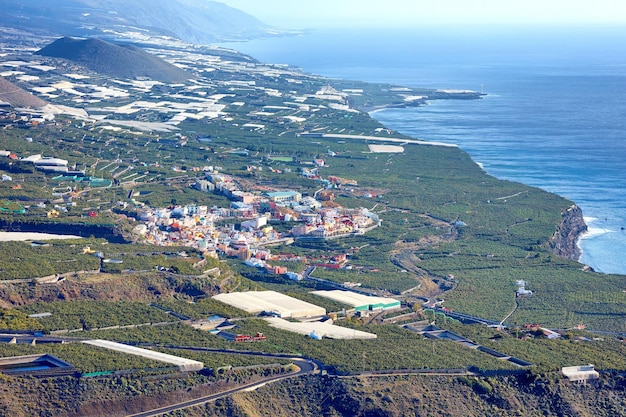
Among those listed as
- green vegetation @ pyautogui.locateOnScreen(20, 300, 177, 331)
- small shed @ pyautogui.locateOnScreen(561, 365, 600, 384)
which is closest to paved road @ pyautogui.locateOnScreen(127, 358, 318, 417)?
green vegetation @ pyautogui.locateOnScreen(20, 300, 177, 331)

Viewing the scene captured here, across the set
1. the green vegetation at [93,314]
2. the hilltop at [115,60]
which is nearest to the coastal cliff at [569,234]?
the green vegetation at [93,314]

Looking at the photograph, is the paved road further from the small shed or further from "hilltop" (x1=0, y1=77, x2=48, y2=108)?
"hilltop" (x1=0, y1=77, x2=48, y2=108)

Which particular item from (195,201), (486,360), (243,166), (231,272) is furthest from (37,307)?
(243,166)

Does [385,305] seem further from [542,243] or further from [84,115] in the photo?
[84,115]

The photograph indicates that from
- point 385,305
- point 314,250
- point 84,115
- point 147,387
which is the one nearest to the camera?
point 147,387

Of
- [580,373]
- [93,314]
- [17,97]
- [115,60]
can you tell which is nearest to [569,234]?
[580,373]

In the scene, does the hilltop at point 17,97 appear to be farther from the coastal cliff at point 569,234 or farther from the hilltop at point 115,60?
the coastal cliff at point 569,234
